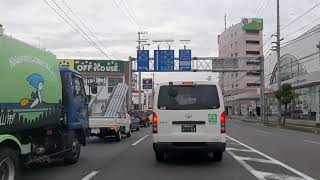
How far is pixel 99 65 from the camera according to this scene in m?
76.8

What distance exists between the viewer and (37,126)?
11500mm

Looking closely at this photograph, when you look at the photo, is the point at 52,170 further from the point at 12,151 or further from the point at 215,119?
the point at 215,119

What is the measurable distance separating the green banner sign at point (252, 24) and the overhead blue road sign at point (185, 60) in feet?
252

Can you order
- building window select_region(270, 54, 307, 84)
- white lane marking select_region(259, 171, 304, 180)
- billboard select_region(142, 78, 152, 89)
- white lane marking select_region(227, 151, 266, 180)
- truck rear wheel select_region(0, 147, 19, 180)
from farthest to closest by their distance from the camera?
1. billboard select_region(142, 78, 152, 89)
2. building window select_region(270, 54, 307, 84)
3. white lane marking select_region(227, 151, 266, 180)
4. white lane marking select_region(259, 171, 304, 180)
5. truck rear wheel select_region(0, 147, 19, 180)

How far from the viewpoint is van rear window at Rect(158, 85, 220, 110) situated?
14484mm

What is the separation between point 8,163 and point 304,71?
57.3 m

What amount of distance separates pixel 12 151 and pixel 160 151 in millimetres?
5594

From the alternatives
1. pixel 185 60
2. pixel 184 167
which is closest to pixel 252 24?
pixel 185 60

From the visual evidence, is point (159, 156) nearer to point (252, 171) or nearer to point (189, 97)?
point (189, 97)

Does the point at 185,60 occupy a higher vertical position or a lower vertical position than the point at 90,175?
higher

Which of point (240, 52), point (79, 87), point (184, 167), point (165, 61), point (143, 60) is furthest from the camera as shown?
point (240, 52)

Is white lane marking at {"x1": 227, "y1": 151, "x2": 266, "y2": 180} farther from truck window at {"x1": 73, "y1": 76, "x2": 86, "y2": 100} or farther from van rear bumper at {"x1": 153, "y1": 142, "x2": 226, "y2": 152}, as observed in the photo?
truck window at {"x1": 73, "y1": 76, "x2": 86, "y2": 100}

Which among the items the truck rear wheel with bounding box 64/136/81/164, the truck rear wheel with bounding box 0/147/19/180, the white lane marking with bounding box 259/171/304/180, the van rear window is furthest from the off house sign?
the truck rear wheel with bounding box 0/147/19/180

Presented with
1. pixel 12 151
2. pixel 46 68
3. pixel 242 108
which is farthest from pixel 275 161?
pixel 242 108
